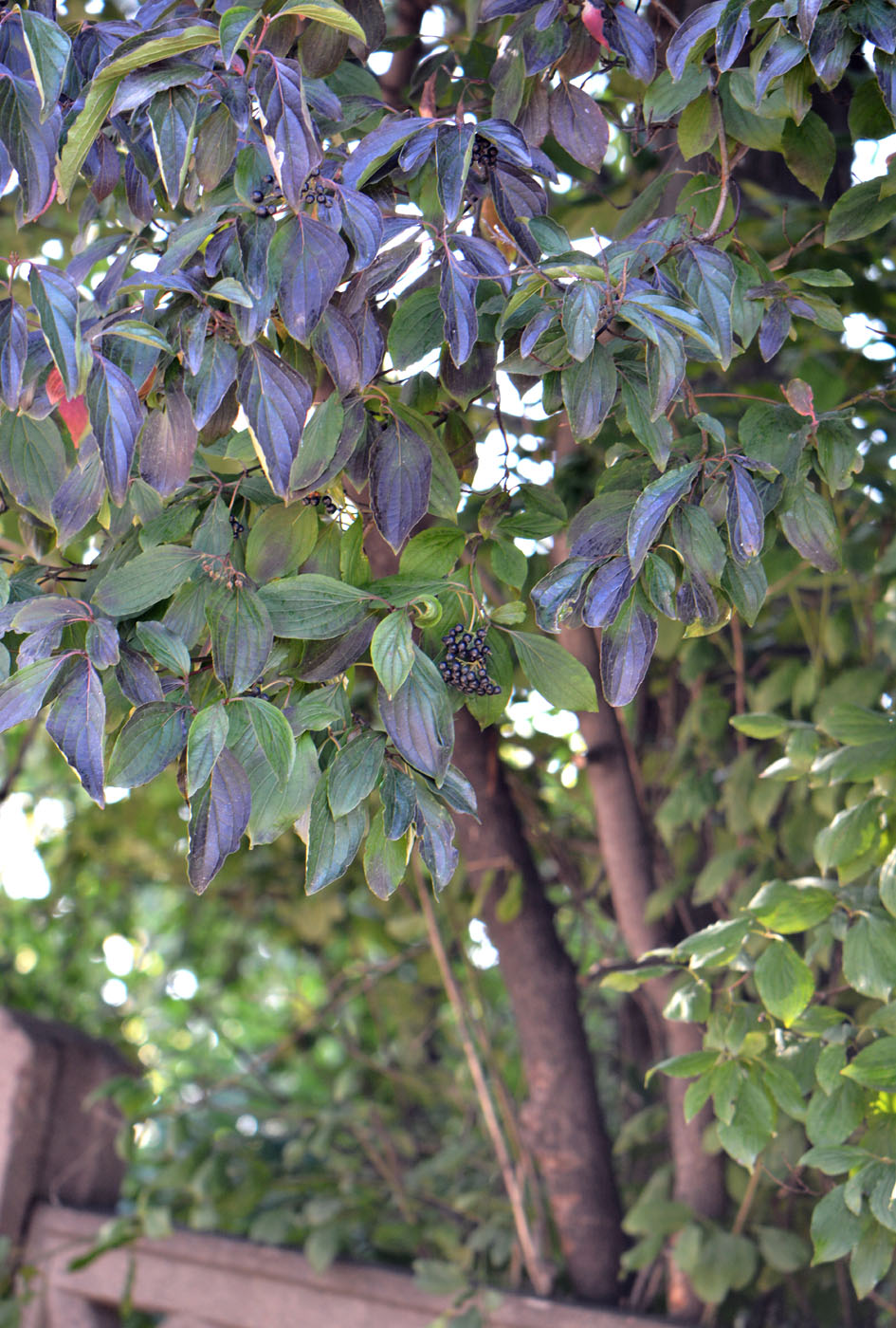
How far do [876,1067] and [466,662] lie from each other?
400 mm

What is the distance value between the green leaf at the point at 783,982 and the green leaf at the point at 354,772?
15.5 inches

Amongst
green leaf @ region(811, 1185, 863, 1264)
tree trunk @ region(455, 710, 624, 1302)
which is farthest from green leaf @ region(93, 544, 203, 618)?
tree trunk @ region(455, 710, 624, 1302)

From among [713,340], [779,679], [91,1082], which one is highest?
[713,340]

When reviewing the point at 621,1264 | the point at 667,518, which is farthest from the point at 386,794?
the point at 621,1264

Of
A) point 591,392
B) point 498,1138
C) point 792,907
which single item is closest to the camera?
point 591,392

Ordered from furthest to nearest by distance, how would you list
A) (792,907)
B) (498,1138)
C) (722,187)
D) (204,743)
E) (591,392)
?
(498,1138) → (792,907) → (722,187) → (591,392) → (204,743)

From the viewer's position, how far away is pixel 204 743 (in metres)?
0.54

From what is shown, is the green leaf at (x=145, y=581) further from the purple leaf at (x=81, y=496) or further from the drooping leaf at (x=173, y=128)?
the drooping leaf at (x=173, y=128)

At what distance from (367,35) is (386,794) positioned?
1.96 ft

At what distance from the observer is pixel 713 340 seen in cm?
60

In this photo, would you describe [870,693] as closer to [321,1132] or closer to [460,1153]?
[460,1153]

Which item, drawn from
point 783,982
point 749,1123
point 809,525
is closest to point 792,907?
point 783,982

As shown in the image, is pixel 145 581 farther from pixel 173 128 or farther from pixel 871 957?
pixel 871 957

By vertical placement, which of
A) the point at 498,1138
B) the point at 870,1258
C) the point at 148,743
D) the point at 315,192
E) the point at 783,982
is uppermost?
the point at 315,192
